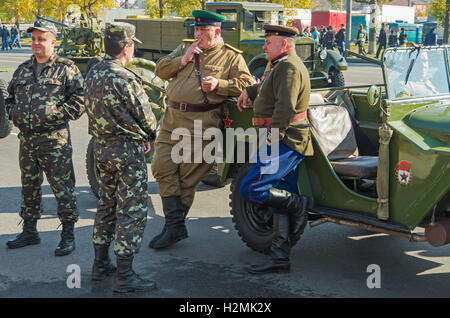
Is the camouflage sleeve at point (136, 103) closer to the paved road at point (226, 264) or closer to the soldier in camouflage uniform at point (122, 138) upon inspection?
the soldier in camouflage uniform at point (122, 138)

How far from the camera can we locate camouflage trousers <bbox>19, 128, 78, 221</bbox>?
17.3ft

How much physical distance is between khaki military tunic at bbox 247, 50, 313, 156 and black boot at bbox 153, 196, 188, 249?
1.13 meters

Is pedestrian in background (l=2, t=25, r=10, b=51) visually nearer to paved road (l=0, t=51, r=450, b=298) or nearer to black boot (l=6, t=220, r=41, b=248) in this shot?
paved road (l=0, t=51, r=450, b=298)

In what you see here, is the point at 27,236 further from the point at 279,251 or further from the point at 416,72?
the point at 416,72

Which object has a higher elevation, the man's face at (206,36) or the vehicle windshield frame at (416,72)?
the man's face at (206,36)

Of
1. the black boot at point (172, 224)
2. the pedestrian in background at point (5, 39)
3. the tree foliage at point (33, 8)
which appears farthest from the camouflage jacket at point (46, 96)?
the tree foliage at point (33, 8)

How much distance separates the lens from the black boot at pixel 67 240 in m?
5.31

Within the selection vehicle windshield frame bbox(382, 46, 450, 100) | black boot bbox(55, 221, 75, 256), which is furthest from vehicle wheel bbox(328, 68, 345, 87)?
black boot bbox(55, 221, 75, 256)

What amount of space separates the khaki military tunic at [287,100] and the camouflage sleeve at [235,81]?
20.9 inches

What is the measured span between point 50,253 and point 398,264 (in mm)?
2732

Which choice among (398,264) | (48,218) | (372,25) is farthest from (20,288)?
(372,25)
